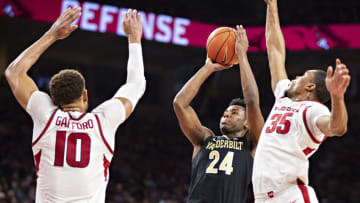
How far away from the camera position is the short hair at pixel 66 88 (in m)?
2.66

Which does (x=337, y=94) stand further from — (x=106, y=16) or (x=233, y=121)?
(x=106, y=16)

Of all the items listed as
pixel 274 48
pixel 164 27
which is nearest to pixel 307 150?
pixel 274 48

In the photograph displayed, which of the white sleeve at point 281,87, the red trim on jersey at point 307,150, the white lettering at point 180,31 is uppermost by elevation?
the white lettering at point 180,31

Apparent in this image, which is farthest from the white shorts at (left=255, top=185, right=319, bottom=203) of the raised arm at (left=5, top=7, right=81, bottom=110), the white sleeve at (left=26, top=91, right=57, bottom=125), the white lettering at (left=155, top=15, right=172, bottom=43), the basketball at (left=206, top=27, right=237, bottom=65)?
the white lettering at (left=155, top=15, right=172, bottom=43)

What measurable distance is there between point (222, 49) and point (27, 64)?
7.25 ft

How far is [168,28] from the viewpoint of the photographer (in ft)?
40.3

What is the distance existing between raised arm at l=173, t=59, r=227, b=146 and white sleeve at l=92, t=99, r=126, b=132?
1.71 meters

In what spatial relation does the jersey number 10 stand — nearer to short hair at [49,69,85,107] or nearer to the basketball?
short hair at [49,69,85,107]

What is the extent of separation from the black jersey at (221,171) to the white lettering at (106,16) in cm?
774

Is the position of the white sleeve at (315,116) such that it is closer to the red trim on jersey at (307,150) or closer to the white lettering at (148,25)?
the red trim on jersey at (307,150)

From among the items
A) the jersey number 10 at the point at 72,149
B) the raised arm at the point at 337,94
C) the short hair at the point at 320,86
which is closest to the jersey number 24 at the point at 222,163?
the short hair at the point at 320,86

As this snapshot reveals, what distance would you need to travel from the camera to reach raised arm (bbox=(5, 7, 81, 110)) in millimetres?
2639

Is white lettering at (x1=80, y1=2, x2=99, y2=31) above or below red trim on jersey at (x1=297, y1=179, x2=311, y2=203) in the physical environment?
above

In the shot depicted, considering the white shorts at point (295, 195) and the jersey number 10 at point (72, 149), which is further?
the white shorts at point (295, 195)
